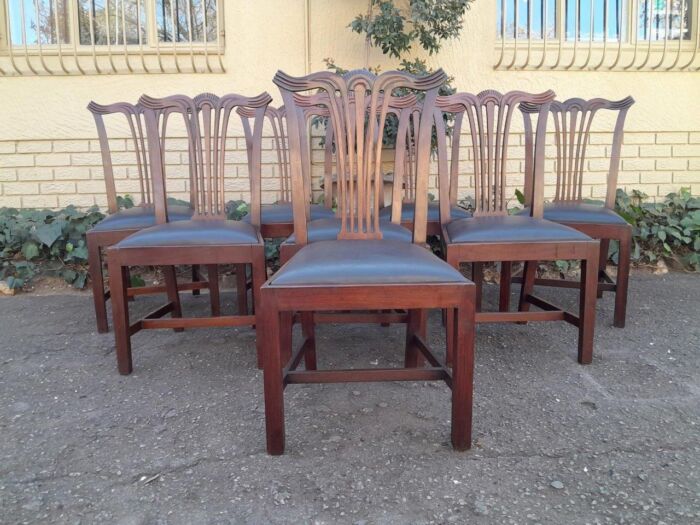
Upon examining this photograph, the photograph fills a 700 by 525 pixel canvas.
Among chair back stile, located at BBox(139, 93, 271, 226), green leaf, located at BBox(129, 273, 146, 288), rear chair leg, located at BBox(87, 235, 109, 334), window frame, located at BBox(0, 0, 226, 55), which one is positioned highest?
window frame, located at BBox(0, 0, 226, 55)

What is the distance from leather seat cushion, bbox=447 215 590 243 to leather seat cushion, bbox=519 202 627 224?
573 millimetres

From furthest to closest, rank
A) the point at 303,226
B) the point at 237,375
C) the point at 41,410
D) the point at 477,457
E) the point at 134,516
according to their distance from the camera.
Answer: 1. the point at 237,375
2. the point at 303,226
3. the point at 41,410
4. the point at 477,457
5. the point at 134,516

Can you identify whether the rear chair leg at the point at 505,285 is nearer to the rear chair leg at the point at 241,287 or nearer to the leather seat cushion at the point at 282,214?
the leather seat cushion at the point at 282,214

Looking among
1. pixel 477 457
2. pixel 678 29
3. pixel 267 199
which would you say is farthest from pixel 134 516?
pixel 678 29

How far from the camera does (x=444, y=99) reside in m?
2.67

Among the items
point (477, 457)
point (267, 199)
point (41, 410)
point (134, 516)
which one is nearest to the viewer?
point (134, 516)

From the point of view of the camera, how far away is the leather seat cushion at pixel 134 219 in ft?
9.39

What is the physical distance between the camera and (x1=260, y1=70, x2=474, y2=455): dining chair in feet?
5.04

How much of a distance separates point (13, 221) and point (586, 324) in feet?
13.3

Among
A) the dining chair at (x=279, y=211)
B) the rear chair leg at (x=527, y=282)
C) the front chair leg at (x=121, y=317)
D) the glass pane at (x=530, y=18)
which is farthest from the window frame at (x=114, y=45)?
the rear chair leg at (x=527, y=282)

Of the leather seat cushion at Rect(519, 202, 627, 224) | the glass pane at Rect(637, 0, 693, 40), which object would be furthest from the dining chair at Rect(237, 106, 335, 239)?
the glass pane at Rect(637, 0, 693, 40)

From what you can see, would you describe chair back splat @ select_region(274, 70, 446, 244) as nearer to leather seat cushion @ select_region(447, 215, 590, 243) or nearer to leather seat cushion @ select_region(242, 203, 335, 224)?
leather seat cushion @ select_region(447, 215, 590, 243)

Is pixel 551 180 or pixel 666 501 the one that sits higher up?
pixel 551 180

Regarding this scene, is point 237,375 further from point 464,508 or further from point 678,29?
point 678,29
